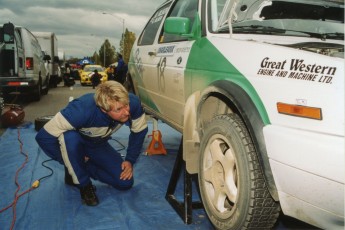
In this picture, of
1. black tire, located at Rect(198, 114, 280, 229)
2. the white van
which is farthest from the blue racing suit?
the white van

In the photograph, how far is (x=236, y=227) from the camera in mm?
2205

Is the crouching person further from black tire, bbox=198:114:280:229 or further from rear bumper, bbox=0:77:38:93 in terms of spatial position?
rear bumper, bbox=0:77:38:93

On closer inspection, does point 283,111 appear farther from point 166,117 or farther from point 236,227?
point 166,117

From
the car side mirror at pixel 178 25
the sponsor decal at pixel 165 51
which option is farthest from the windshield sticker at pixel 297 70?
the sponsor decal at pixel 165 51

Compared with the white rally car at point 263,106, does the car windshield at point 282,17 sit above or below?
above

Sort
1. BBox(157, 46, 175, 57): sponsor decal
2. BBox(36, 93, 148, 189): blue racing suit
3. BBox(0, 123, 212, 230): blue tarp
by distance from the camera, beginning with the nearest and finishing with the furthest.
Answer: BBox(0, 123, 212, 230): blue tarp
BBox(36, 93, 148, 189): blue racing suit
BBox(157, 46, 175, 57): sponsor decal

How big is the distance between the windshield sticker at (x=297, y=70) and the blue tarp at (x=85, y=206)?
1.34 meters

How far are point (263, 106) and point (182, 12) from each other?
203cm

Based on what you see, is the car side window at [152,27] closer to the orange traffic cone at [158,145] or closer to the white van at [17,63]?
the orange traffic cone at [158,145]

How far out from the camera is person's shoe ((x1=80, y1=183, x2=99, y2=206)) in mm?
3137

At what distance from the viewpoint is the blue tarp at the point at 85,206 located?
2785 mm

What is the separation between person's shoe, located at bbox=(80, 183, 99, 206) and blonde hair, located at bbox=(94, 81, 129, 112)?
2.40 feet

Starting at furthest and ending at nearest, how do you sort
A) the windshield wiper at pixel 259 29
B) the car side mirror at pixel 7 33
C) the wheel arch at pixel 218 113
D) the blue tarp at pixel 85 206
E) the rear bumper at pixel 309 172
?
the car side mirror at pixel 7 33
the blue tarp at pixel 85 206
the windshield wiper at pixel 259 29
the wheel arch at pixel 218 113
the rear bumper at pixel 309 172

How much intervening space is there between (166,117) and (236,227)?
70.7 inches
